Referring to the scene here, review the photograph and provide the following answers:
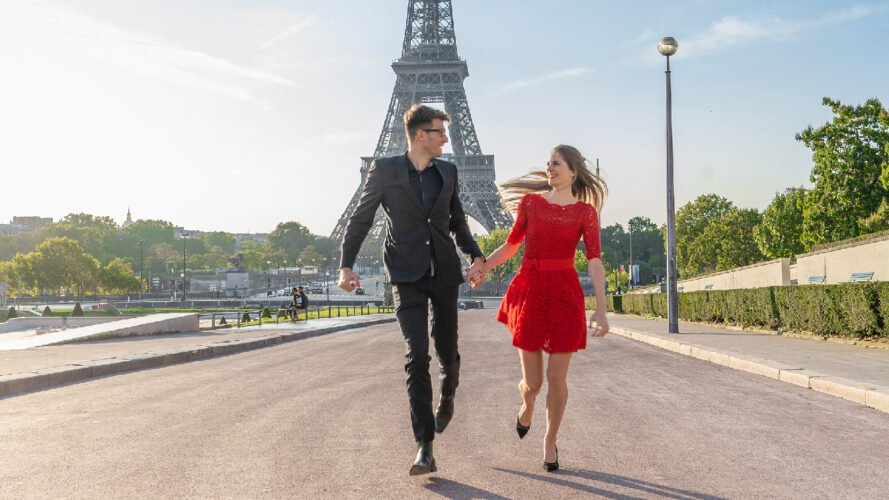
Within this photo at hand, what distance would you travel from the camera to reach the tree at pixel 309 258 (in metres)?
137

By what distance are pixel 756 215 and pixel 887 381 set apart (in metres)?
63.2

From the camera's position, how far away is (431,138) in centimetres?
444

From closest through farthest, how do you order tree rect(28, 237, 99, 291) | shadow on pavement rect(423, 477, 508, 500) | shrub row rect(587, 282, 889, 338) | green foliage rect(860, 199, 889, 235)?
shadow on pavement rect(423, 477, 508, 500), shrub row rect(587, 282, 889, 338), green foliage rect(860, 199, 889, 235), tree rect(28, 237, 99, 291)

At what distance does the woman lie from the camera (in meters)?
4.25

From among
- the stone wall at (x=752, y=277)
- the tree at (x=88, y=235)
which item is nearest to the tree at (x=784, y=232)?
the stone wall at (x=752, y=277)

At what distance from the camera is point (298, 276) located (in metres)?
122

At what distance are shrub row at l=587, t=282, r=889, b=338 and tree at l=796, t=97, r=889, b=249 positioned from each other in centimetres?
1337

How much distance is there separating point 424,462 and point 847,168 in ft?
108

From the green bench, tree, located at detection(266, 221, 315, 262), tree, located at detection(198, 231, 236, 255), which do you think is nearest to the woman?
the green bench

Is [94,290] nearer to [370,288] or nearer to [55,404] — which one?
[370,288]

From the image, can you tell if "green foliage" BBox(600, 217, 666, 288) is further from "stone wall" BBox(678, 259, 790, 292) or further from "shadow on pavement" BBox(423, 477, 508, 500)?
"shadow on pavement" BBox(423, 477, 508, 500)

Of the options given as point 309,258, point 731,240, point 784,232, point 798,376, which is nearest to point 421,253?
point 798,376

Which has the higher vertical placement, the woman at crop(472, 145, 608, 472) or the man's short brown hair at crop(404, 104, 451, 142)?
the man's short brown hair at crop(404, 104, 451, 142)

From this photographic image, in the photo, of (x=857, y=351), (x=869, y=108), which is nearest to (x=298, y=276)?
(x=869, y=108)
